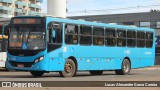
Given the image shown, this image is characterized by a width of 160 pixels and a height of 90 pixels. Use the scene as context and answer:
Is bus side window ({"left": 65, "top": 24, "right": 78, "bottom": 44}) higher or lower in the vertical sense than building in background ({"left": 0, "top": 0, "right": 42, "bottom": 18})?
lower

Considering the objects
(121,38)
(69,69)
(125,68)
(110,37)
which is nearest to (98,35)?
(110,37)

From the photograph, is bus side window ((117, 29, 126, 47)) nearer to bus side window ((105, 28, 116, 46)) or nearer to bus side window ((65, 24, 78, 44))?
bus side window ((105, 28, 116, 46))

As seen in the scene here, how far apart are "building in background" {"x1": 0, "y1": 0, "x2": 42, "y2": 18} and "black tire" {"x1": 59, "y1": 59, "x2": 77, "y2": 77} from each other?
92.3 meters

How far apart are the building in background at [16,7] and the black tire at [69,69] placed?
9234cm

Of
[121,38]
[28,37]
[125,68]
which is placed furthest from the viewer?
[125,68]

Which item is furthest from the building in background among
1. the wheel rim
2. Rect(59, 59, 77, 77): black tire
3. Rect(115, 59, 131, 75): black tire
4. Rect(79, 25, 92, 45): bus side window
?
the wheel rim

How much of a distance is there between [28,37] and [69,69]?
9.31 ft

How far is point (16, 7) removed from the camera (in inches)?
5162

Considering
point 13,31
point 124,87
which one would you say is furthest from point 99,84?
point 13,31

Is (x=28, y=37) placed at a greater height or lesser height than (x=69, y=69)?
greater

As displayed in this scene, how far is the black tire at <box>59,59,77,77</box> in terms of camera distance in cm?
2438

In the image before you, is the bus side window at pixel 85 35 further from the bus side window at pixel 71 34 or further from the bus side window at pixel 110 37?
the bus side window at pixel 110 37

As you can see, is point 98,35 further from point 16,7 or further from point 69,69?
point 16,7

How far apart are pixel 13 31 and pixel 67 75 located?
11.8ft
